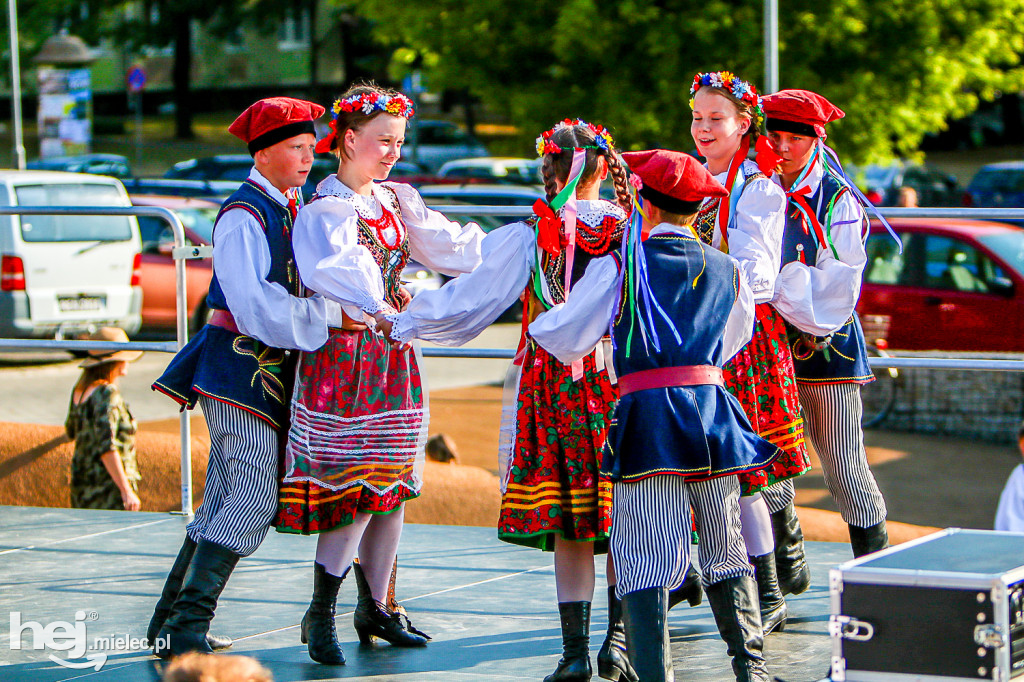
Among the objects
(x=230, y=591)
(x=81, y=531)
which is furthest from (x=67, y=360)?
(x=230, y=591)

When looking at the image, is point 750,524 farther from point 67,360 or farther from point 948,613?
point 67,360

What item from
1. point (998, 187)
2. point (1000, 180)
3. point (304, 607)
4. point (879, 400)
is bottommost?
point (879, 400)

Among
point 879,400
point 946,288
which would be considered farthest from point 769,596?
point 879,400

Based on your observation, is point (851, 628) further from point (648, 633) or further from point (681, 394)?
point (681, 394)

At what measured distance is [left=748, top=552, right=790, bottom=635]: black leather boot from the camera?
4.21 meters

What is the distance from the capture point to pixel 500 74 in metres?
13.2

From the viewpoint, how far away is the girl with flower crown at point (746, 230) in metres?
3.89

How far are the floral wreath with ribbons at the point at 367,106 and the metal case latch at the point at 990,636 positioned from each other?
2.12 metres

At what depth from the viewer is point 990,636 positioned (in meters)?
2.90

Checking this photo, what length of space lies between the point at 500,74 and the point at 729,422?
10.1 m

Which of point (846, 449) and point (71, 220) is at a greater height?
point (71, 220)

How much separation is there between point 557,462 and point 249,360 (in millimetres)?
931

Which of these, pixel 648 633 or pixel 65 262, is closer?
pixel 648 633

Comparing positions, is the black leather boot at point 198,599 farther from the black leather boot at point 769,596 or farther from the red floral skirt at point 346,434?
the black leather boot at point 769,596
